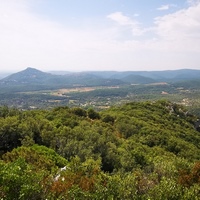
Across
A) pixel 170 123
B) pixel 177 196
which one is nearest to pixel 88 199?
pixel 177 196

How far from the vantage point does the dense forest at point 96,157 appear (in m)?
24.3

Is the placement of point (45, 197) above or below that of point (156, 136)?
above

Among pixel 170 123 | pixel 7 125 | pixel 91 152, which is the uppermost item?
pixel 7 125

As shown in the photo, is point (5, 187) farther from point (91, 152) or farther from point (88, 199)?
point (91, 152)

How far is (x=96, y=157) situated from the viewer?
51125 millimetres

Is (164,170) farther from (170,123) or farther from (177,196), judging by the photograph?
(170,123)

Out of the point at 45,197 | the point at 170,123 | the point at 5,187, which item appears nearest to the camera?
the point at 5,187

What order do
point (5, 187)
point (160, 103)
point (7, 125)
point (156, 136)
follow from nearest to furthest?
point (5, 187)
point (7, 125)
point (156, 136)
point (160, 103)

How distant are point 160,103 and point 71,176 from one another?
4606 inches

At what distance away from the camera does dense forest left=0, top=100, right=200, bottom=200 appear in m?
24.3

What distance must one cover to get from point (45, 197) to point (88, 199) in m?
3.61

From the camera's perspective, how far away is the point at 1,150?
5281 centimetres

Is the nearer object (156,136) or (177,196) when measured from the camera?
(177,196)

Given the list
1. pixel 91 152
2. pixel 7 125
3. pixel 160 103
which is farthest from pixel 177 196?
pixel 160 103
